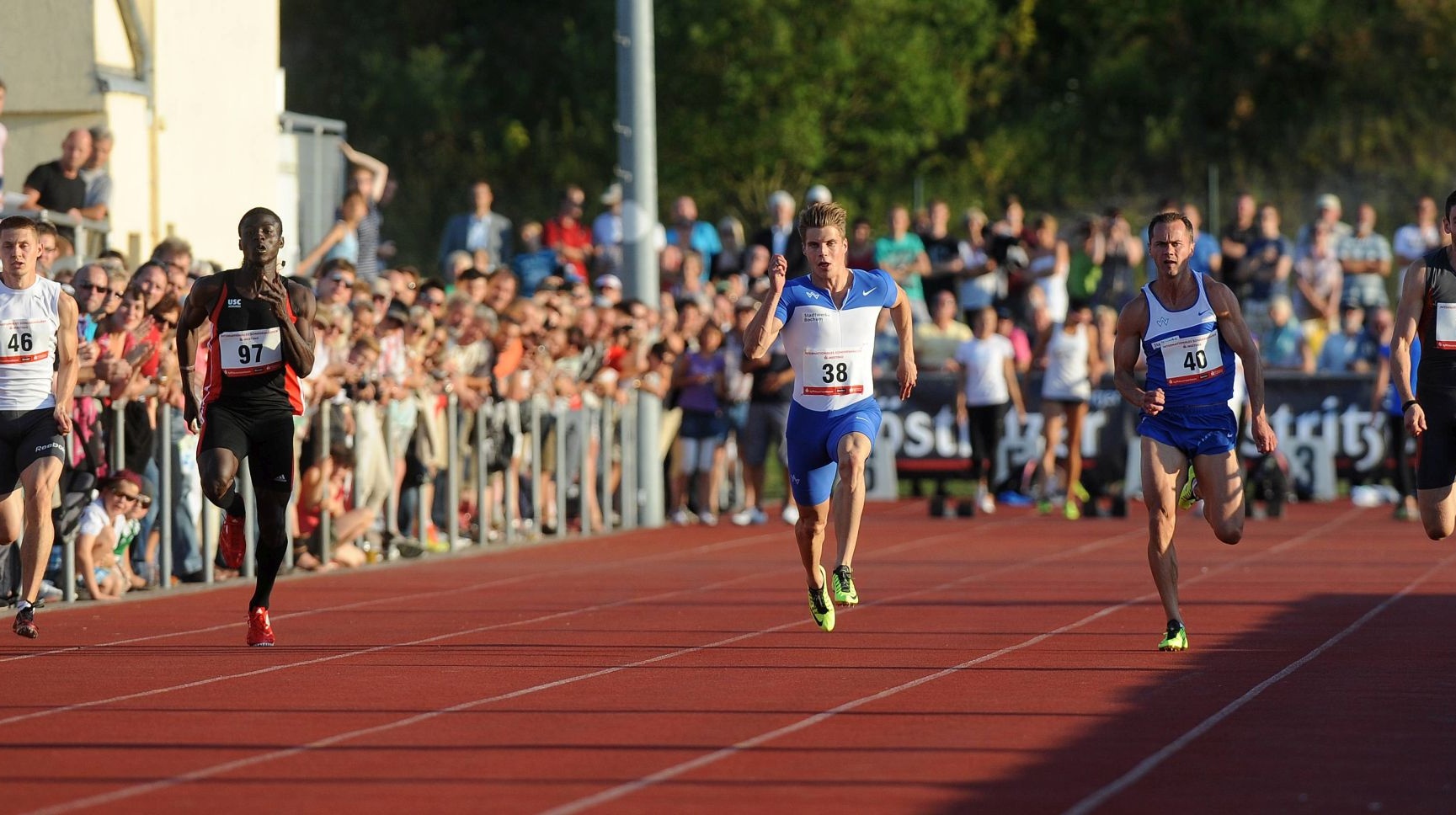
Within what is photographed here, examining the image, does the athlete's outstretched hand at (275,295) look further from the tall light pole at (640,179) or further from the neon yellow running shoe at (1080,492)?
the neon yellow running shoe at (1080,492)

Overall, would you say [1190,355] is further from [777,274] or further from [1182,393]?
[777,274]

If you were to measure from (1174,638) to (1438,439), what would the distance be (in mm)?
1622

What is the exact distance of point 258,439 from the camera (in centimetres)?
1236

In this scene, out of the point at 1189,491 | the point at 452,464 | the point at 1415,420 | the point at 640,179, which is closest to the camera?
the point at 1415,420

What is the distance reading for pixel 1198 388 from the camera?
1185 centimetres

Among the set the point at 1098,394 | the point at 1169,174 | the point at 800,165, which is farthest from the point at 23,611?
the point at 1169,174

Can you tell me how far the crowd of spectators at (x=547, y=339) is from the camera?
15414 millimetres

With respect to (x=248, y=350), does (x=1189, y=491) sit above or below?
below

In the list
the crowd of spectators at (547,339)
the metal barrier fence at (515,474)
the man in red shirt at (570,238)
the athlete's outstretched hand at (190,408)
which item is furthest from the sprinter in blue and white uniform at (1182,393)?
the man in red shirt at (570,238)

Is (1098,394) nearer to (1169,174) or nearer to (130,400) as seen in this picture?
(130,400)

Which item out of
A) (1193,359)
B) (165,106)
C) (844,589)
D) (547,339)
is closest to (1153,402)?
(1193,359)

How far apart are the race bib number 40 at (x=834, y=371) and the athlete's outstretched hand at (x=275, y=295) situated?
8.86ft

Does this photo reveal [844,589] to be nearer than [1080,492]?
Yes

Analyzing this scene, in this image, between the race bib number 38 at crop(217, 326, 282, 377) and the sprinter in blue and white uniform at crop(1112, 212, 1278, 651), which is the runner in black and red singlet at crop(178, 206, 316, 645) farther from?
the sprinter in blue and white uniform at crop(1112, 212, 1278, 651)
